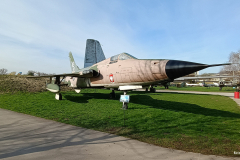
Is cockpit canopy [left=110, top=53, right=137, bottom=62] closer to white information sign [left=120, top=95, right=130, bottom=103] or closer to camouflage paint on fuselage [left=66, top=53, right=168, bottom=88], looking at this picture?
camouflage paint on fuselage [left=66, top=53, right=168, bottom=88]

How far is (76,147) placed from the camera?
11.6ft

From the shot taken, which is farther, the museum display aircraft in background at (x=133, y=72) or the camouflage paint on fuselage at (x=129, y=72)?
the camouflage paint on fuselage at (x=129, y=72)

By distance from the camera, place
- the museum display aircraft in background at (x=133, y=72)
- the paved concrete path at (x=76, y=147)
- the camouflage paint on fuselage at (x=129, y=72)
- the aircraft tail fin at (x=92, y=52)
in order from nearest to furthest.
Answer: the paved concrete path at (x=76, y=147) < the museum display aircraft in background at (x=133, y=72) < the camouflage paint on fuselage at (x=129, y=72) < the aircraft tail fin at (x=92, y=52)

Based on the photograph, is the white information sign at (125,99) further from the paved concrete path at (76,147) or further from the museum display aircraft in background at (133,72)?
the paved concrete path at (76,147)

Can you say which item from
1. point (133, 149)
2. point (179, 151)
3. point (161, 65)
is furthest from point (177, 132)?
point (161, 65)

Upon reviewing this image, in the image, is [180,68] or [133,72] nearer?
[180,68]

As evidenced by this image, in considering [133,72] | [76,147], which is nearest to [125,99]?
[133,72]

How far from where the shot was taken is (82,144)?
12.2ft

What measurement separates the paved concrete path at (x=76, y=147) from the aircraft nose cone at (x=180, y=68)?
313cm

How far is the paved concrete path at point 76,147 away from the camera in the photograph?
3049 mm

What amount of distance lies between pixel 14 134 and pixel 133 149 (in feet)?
12.7

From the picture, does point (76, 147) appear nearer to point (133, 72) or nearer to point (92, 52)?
point (133, 72)

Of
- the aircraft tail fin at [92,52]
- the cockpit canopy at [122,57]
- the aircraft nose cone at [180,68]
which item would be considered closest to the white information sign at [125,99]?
the aircraft nose cone at [180,68]

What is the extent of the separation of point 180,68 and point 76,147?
4526 mm
